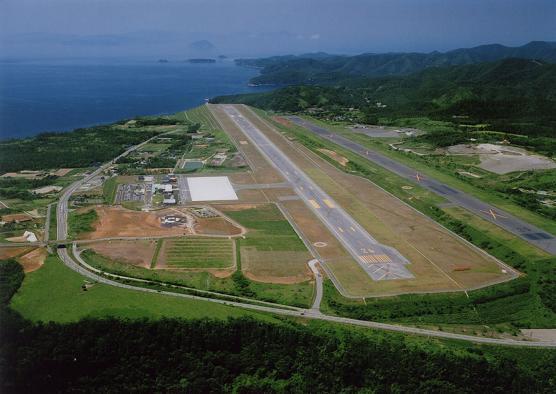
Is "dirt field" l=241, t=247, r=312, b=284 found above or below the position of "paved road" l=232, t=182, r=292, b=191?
below

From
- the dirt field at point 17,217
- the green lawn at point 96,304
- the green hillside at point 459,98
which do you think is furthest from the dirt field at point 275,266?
the green hillside at point 459,98

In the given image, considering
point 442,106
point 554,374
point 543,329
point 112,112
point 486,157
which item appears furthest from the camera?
point 112,112

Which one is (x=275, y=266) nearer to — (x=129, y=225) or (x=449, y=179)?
(x=129, y=225)

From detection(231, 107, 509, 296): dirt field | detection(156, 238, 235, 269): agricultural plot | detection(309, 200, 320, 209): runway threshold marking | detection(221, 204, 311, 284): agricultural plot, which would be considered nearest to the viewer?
detection(231, 107, 509, 296): dirt field

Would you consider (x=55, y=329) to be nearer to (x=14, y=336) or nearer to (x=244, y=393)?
(x=14, y=336)

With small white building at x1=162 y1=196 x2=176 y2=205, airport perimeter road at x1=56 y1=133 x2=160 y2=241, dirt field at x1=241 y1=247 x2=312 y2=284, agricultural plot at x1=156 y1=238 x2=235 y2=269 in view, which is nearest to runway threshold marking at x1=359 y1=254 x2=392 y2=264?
dirt field at x1=241 y1=247 x2=312 y2=284

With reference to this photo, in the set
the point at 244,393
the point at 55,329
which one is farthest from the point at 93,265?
the point at 244,393

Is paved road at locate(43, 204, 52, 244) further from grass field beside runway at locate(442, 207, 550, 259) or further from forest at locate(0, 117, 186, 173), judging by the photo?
grass field beside runway at locate(442, 207, 550, 259)
